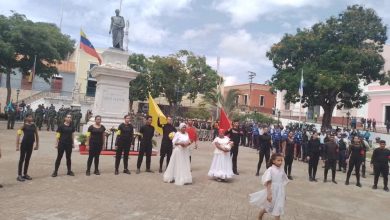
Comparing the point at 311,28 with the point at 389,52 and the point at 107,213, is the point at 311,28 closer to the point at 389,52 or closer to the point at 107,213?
the point at 389,52

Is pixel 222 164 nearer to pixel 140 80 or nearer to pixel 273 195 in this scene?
pixel 273 195

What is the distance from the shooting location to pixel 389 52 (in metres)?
47.2

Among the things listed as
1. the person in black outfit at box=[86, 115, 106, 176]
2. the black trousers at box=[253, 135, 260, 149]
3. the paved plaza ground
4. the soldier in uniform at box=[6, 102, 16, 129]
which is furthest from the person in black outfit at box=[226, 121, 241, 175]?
the soldier in uniform at box=[6, 102, 16, 129]

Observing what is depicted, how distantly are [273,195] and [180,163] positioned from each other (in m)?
3.89

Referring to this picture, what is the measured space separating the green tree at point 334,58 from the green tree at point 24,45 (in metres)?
18.2

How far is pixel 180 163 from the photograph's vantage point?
10.8 meters

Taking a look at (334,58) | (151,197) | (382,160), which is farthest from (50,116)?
(334,58)

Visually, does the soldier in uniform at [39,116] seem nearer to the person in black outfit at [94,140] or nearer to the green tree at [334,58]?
the person in black outfit at [94,140]

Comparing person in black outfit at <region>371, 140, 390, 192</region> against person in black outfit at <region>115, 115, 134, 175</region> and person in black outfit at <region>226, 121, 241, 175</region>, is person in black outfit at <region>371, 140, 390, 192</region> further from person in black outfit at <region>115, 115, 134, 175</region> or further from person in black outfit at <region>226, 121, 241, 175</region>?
person in black outfit at <region>115, 115, 134, 175</region>

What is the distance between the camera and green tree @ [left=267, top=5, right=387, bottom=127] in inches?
1221

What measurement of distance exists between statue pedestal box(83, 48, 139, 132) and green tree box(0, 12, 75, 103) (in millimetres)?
17694

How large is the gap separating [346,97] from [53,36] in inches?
975

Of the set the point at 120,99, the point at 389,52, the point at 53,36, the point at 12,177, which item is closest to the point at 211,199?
the point at 12,177

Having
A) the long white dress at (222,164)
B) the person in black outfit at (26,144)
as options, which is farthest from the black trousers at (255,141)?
the person in black outfit at (26,144)
